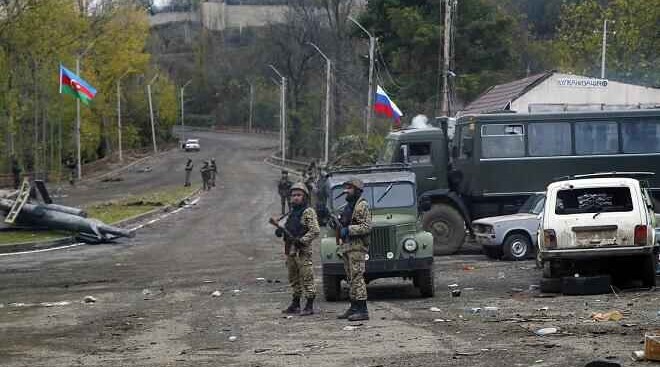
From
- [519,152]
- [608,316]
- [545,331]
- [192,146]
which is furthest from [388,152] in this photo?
[192,146]

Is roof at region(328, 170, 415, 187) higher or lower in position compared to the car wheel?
higher

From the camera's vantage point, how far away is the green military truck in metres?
26.7

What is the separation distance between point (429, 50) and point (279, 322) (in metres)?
48.1

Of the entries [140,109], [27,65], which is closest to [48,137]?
[27,65]

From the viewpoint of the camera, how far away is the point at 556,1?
312 feet

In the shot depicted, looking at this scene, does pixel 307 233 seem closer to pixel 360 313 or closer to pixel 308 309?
pixel 308 309

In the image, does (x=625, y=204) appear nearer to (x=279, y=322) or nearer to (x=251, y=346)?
(x=279, y=322)

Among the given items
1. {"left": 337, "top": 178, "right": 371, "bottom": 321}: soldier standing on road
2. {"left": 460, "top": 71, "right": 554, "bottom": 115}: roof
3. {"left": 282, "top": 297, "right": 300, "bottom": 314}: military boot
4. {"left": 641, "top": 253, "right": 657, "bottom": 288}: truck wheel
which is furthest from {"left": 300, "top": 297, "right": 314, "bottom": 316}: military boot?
{"left": 460, "top": 71, "right": 554, "bottom": 115}: roof

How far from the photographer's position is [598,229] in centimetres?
1655

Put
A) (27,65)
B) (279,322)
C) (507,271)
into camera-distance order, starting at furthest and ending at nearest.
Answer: (27,65)
(507,271)
(279,322)

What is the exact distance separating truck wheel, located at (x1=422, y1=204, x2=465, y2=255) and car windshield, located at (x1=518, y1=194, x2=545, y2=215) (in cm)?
148

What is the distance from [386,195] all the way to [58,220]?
629 inches

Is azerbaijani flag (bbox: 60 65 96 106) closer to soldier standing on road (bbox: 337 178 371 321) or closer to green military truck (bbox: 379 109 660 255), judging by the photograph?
green military truck (bbox: 379 109 660 255)

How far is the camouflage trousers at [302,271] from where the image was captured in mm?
14820
